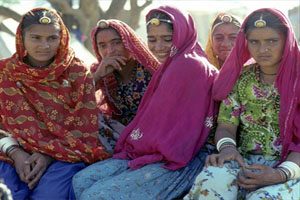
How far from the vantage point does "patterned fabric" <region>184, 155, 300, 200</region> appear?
319cm

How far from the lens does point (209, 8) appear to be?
48.0 feet

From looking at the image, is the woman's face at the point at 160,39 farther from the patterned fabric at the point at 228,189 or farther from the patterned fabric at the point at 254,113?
the patterned fabric at the point at 228,189

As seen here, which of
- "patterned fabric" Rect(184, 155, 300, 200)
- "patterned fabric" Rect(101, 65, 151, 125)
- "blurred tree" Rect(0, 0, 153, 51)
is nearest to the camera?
"patterned fabric" Rect(184, 155, 300, 200)

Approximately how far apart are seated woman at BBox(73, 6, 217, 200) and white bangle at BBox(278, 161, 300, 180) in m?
0.59

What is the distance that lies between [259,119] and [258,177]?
460 millimetres

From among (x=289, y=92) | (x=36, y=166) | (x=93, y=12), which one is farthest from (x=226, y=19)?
(x=93, y=12)

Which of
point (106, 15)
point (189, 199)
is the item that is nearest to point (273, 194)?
point (189, 199)

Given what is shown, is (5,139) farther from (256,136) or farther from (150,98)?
(256,136)

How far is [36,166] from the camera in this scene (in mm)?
3797

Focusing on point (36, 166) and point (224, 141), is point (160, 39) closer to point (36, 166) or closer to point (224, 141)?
point (224, 141)

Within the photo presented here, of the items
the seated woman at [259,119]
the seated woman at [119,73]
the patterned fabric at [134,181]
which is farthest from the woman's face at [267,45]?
the seated woman at [119,73]

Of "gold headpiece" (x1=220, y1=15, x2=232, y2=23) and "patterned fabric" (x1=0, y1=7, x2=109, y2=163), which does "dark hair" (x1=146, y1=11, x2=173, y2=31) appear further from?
"gold headpiece" (x1=220, y1=15, x2=232, y2=23)

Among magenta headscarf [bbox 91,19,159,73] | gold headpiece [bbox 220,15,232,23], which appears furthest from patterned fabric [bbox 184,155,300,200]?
gold headpiece [bbox 220,15,232,23]

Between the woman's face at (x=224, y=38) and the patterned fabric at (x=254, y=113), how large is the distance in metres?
1.13
